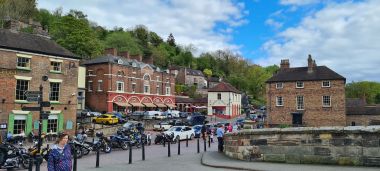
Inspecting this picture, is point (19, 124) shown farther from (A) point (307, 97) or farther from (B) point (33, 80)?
(A) point (307, 97)

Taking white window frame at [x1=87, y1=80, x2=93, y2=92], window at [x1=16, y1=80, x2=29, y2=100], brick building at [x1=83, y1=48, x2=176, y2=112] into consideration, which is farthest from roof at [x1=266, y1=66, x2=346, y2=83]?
window at [x1=16, y1=80, x2=29, y2=100]

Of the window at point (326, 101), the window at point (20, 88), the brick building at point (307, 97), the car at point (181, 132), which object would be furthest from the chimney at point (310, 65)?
the window at point (20, 88)

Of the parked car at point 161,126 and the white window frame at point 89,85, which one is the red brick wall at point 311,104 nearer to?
the parked car at point 161,126

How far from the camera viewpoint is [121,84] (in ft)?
187

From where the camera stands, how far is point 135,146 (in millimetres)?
25812

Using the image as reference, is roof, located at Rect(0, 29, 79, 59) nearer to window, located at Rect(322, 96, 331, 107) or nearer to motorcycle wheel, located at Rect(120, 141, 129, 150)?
motorcycle wheel, located at Rect(120, 141, 129, 150)

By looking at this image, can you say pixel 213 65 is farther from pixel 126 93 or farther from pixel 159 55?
pixel 126 93

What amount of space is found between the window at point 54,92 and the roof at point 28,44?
2.83 m

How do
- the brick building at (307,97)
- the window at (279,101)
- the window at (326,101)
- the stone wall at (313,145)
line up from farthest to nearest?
the window at (279,101) < the window at (326,101) < the brick building at (307,97) < the stone wall at (313,145)

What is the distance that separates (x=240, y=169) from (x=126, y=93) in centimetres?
4799

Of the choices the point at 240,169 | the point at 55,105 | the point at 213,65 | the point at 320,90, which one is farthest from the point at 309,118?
the point at 213,65

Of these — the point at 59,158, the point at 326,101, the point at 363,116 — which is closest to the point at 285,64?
the point at 326,101

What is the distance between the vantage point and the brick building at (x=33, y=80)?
2873cm

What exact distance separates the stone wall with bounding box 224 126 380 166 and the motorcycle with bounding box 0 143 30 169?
9288 mm
